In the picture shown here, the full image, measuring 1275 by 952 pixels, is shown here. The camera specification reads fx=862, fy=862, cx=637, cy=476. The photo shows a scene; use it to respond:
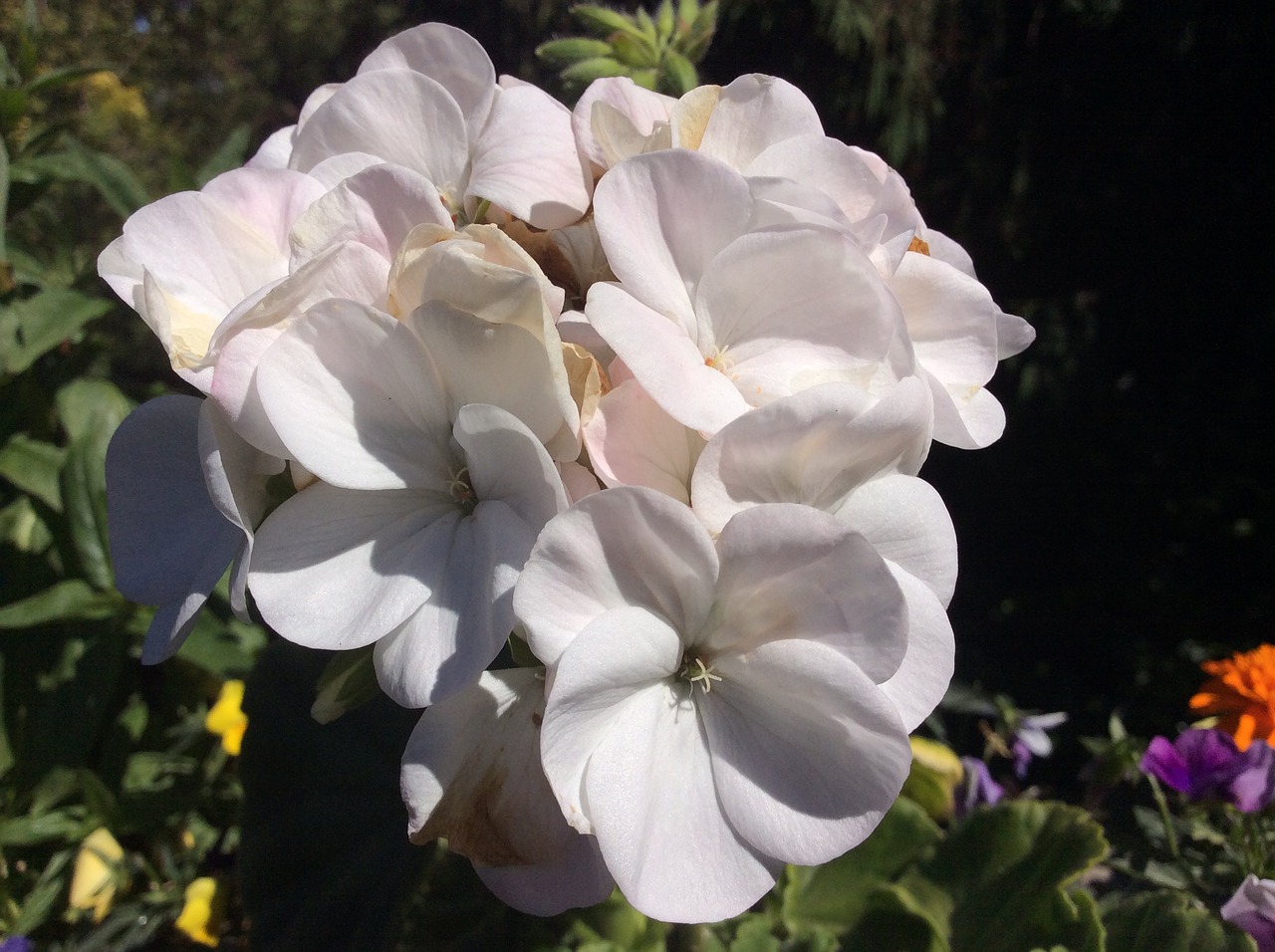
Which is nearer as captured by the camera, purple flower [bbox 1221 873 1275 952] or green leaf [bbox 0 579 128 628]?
purple flower [bbox 1221 873 1275 952]

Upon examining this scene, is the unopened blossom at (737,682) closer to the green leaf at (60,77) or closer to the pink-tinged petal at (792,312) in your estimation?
the pink-tinged petal at (792,312)

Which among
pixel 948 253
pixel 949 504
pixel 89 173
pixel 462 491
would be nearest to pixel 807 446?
pixel 462 491

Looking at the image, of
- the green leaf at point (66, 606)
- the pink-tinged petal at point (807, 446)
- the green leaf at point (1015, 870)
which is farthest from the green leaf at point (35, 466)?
the green leaf at point (1015, 870)

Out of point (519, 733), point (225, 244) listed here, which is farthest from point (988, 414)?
point (225, 244)

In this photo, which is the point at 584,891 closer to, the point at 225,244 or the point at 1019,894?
the point at 225,244

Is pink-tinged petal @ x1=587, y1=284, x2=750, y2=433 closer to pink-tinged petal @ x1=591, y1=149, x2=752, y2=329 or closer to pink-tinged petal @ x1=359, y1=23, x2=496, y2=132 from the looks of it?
pink-tinged petal @ x1=591, y1=149, x2=752, y2=329

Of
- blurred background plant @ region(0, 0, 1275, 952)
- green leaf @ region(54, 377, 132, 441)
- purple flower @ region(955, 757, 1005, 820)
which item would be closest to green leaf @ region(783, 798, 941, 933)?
blurred background plant @ region(0, 0, 1275, 952)

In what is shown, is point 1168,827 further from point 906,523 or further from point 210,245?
point 210,245
